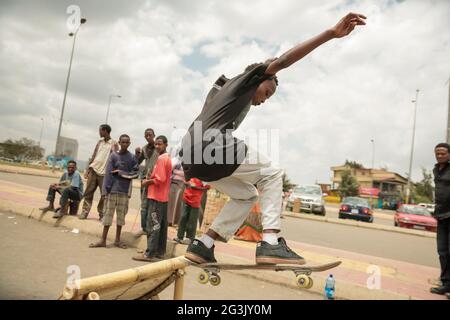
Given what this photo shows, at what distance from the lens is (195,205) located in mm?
7098

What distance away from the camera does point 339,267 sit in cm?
702

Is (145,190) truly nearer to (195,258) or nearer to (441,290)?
(195,258)

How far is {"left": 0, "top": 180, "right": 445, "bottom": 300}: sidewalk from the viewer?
548 centimetres

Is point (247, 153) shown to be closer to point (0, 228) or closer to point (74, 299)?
point (74, 299)

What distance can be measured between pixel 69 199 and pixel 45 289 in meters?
5.14

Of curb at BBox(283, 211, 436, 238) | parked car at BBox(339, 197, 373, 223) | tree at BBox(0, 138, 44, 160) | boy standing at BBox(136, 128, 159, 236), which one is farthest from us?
tree at BBox(0, 138, 44, 160)

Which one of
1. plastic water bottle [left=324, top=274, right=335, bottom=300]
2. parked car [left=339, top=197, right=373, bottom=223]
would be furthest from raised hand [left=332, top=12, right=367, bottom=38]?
parked car [left=339, top=197, right=373, bottom=223]

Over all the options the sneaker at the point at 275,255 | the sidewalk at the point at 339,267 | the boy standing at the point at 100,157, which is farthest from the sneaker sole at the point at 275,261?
the boy standing at the point at 100,157

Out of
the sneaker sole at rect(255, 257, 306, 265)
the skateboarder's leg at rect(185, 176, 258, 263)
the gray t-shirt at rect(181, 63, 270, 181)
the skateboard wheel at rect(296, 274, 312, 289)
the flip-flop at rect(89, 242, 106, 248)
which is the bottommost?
the flip-flop at rect(89, 242, 106, 248)

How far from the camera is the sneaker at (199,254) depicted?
9.33ft

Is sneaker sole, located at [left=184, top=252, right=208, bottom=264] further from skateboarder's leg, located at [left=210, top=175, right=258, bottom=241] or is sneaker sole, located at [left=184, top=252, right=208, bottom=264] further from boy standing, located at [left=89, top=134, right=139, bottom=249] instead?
boy standing, located at [left=89, top=134, right=139, bottom=249]

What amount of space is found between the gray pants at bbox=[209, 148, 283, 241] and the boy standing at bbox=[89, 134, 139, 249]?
4.73 m

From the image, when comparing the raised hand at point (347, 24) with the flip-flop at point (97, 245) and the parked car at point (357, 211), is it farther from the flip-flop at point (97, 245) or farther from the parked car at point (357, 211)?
the parked car at point (357, 211)

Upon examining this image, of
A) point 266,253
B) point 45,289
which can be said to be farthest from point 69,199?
point 266,253
